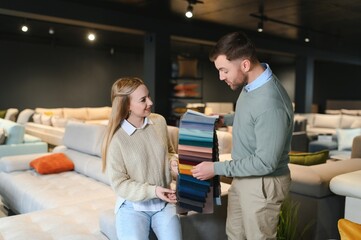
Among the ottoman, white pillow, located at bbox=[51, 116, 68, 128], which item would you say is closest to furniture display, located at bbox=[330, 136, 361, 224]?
the ottoman

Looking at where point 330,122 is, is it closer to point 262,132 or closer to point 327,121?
point 327,121

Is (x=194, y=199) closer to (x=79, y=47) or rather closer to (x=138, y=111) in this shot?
(x=138, y=111)

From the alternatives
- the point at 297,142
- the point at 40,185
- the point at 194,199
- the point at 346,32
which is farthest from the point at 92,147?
the point at 346,32

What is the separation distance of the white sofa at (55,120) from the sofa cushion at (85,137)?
6.60 feet

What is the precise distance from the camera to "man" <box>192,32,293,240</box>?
136 centimetres

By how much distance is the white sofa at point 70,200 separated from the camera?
2.17 meters

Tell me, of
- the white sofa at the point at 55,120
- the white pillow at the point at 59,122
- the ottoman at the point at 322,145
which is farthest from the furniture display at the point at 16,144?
the ottoman at the point at 322,145

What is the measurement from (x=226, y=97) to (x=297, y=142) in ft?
24.7

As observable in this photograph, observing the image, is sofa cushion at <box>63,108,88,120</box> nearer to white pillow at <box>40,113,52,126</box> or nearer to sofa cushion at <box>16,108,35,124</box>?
sofa cushion at <box>16,108,35,124</box>

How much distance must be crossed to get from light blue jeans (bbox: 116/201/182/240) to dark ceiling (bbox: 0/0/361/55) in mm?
4437

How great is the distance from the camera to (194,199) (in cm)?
158

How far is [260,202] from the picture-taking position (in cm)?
147

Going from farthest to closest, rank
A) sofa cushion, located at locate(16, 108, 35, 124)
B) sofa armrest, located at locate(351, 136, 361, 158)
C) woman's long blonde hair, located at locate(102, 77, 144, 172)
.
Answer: sofa cushion, located at locate(16, 108, 35, 124), sofa armrest, located at locate(351, 136, 361, 158), woman's long blonde hair, located at locate(102, 77, 144, 172)

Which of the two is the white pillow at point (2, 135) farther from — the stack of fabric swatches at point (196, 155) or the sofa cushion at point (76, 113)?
the sofa cushion at point (76, 113)
